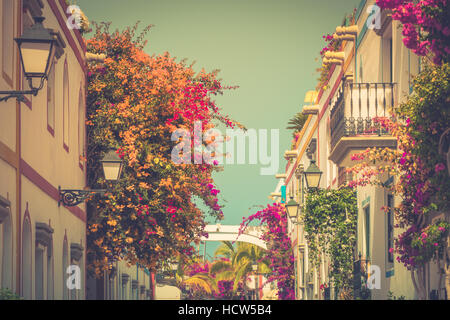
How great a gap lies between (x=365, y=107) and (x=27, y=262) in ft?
23.1

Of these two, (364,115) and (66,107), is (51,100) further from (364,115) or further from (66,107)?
(364,115)

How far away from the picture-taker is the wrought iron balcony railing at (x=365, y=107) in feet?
52.4

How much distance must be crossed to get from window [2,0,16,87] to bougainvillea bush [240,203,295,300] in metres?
27.2

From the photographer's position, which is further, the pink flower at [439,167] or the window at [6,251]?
the window at [6,251]

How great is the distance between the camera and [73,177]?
1852 cm

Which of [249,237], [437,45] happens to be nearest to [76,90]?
[437,45]

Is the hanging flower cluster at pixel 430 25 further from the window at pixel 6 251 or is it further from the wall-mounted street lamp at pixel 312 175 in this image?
the wall-mounted street lamp at pixel 312 175

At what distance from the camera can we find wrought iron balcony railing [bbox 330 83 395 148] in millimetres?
15984

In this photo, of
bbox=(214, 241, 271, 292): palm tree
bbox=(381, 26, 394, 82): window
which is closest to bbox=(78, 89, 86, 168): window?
bbox=(381, 26, 394, 82): window

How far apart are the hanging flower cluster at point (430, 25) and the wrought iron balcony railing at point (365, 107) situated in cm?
451

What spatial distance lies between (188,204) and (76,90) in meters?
3.75

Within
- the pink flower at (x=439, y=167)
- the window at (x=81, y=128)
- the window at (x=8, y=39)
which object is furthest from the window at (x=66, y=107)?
the pink flower at (x=439, y=167)

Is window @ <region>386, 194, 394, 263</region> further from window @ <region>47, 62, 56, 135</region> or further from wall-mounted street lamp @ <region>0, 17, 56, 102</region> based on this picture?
wall-mounted street lamp @ <region>0, 17, 56, 102</region>
